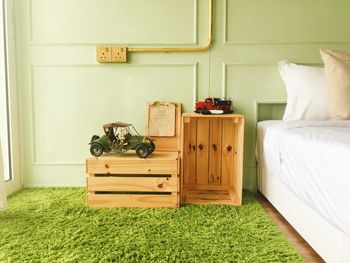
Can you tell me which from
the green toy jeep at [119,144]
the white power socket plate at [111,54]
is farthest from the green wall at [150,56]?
→ the green toy jeep at [119,144]

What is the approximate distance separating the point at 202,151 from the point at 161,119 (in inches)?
14.5

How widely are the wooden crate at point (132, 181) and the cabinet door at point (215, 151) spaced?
46cm

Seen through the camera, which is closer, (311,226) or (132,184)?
(311,226)

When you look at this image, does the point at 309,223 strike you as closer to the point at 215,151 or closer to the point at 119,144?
the point at 215,151

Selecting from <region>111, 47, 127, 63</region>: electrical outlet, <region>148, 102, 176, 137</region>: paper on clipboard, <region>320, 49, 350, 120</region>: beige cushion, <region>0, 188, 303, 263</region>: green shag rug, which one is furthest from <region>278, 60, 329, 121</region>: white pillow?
<region>111, 47, 127, 63</region>: electrical outlet

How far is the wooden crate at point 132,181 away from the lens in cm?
178

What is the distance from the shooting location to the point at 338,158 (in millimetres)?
939

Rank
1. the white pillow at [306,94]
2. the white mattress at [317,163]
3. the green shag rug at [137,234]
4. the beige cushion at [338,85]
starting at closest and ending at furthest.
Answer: the white mattress at [317,163] → the green shag rug at [137,234] → the beige cushion at [338,85] → the white pillow at [306,94]

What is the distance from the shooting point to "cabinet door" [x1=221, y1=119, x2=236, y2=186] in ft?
7.15

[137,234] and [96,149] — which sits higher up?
[96,149]

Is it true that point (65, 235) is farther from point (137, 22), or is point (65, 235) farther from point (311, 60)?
point (311, 60)

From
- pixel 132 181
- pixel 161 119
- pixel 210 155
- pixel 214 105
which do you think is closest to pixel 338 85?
pixel 214 105

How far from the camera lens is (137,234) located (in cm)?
143

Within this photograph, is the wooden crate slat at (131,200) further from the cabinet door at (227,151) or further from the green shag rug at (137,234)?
the cabinet door at (227,151)
